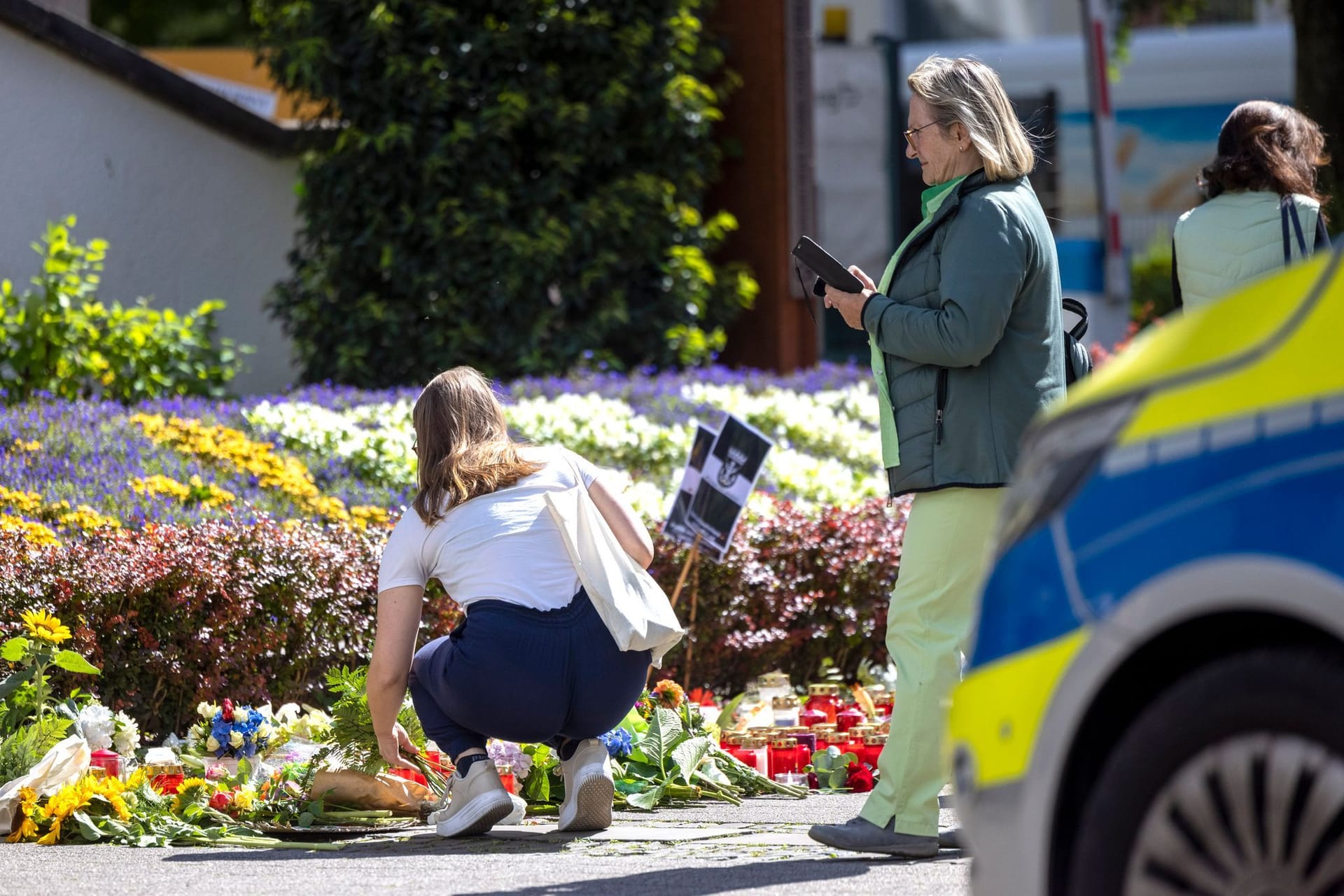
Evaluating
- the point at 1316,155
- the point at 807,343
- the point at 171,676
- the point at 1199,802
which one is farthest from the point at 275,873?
the point at 807,343

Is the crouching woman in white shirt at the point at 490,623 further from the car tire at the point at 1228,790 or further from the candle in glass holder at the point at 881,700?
the car tire at the point at 1228,790

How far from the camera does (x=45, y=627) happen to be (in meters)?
5.37

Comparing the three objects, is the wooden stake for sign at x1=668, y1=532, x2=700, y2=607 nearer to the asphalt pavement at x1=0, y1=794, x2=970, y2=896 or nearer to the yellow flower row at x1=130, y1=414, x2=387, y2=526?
the asphalt pavement at x1=0, y1=794, x2=970, y2=896

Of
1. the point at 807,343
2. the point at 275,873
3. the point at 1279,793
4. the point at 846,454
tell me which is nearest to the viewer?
the point at 1279,793

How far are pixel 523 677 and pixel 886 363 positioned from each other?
4.09 feet

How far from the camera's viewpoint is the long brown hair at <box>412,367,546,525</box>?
4.84 meters

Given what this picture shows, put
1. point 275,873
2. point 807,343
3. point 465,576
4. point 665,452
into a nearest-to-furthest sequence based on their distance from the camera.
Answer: point 275,873
point 465,576
point 665,452
point 807,343

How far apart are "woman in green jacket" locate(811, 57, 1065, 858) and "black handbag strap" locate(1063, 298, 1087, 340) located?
356 mm

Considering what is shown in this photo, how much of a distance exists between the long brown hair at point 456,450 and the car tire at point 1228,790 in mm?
2620

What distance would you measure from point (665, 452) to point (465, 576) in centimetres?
453

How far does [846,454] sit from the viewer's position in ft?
32.6

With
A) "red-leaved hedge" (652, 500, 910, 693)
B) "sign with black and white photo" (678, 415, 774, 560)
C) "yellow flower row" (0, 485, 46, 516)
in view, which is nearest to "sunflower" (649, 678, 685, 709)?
"sign with black and white photo" (678, 415, 774, 560)

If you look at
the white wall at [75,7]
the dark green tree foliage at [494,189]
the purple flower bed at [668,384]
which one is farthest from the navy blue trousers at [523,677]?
the white wall at [75,7]

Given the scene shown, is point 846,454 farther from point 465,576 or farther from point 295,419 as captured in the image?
point 465,576
